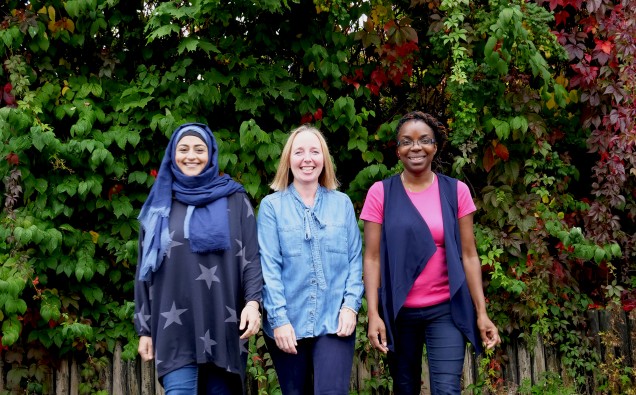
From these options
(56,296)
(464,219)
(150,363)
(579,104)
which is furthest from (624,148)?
(56,296)

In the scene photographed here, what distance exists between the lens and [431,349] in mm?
3480

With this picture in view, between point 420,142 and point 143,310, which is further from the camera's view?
point 420,142

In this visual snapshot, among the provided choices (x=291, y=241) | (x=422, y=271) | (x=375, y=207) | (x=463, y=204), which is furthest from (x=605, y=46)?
(x=291, y=241)

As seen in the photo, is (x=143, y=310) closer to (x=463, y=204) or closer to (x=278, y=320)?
(x=278, y=320)

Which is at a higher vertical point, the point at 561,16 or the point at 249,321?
the point at 561,16

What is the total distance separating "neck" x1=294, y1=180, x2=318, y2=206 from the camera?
353 centimetres

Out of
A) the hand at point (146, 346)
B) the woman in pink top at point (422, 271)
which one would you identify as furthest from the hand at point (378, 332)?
the hand at point (146, 346)

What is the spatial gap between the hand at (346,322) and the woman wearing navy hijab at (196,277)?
15.1 inches

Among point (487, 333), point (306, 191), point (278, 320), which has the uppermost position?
point (306, 191)

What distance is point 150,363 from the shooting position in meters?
5.23

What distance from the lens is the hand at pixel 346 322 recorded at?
3.36 metres

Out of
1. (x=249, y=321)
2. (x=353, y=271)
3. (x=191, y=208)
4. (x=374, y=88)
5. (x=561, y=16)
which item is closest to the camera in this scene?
(x=249, y=321)

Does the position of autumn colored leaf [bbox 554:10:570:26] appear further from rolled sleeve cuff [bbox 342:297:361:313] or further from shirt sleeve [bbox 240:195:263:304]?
shirt sleeve [bbox 240:195:263:304]

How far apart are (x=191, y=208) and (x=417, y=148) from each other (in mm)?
1129
